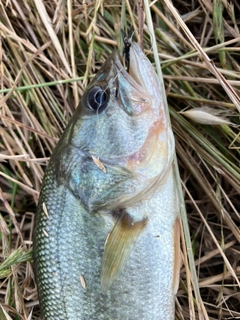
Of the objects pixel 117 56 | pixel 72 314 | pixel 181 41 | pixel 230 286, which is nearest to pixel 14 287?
pixel 72 314

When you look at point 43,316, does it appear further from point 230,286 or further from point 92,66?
point 92,66

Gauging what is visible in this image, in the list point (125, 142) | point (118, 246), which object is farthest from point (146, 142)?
point (118, 246)

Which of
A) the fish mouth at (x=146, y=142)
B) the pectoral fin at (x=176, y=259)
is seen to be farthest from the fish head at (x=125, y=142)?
the pectoral fin at (x=176, y=259)

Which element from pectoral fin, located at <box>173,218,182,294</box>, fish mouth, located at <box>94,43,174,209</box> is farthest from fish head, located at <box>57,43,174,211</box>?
pectoral fin, located at <box>173,218,182,294</box>

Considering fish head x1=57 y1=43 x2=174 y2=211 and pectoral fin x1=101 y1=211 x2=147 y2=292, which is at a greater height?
fish head x1=57 y1=43 x2=174 y2=211

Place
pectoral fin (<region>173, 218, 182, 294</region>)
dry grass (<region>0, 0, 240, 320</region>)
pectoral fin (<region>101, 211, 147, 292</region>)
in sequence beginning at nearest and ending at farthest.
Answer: pectoral fin (<region>101, 211, 147, 292</region>)
pectoral fin (<region>173, 218, 182, 294</region>)
dry grass (<region>0, 0, 240, 320</region>)

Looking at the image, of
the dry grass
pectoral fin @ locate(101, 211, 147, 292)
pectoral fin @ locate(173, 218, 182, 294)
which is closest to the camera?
pectoral fin @ locate(101, 211, 147, 292)

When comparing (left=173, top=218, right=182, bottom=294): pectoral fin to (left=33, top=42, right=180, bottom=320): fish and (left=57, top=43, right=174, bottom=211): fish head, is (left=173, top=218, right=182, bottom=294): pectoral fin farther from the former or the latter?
(left=57, top=43, right=174, bottom=211): fish head
